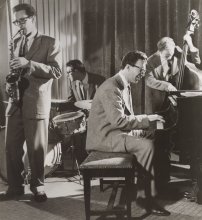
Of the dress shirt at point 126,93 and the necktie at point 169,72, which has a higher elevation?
the necktie at point 169,72

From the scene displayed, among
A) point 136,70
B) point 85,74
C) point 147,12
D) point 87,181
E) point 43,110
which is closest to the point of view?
point 87,181

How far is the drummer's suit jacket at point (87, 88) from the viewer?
378cm

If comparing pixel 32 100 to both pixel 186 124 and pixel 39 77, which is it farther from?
pixel 186 124

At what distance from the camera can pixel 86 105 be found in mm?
3371

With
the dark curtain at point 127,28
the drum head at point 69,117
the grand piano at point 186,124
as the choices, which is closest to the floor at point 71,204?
the grand piano at point 186,124

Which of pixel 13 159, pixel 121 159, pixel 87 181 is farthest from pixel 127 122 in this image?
pixel 13 159

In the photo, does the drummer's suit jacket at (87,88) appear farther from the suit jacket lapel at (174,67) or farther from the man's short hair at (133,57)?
the man's short hair at (133,57)

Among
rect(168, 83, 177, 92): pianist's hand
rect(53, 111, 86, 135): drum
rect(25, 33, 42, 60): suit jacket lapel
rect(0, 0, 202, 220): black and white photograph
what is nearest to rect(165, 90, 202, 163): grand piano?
rect(0, 0, 202, 220): black and white photograph

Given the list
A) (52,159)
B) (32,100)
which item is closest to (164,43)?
(32,100)

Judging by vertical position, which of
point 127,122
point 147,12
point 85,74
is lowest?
point 127,122

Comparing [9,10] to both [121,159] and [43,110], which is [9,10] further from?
[121,159]

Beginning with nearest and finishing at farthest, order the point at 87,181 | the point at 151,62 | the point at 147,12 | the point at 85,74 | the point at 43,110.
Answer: the point at 87,181 → the point at 43,110 → the point at 151,62 → the point at 147,12 → the point at 85,74

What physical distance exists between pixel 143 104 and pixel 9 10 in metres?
1.53

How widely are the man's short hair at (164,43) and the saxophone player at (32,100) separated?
37.6 inches
